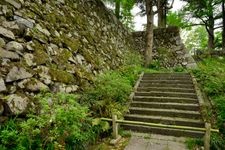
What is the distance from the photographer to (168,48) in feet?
51.3

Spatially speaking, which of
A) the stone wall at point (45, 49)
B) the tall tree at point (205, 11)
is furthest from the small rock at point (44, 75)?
the tall tree at point (205, 11)

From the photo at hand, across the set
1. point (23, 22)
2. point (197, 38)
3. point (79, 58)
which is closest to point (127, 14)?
point (79, 58)

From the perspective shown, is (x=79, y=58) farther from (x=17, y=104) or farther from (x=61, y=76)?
(x=17, y=104)

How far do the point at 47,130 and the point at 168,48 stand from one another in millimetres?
13148

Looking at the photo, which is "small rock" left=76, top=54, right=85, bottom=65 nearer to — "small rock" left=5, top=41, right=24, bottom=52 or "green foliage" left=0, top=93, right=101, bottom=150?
"small rock" left=5, top=41, right=24, bottom=52

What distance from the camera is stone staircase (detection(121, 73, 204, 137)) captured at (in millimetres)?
6125

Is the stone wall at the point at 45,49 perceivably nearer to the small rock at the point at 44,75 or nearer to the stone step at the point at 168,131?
the small rock at the point at 44,75

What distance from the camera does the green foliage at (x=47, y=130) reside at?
3.57 meters

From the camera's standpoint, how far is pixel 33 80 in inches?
192

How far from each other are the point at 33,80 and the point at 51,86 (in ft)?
1.96

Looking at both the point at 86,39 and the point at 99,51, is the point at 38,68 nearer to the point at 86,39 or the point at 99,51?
the point at 86,39

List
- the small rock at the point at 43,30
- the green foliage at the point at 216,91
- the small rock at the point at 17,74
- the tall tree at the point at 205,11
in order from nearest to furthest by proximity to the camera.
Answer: the small rock at the point at 17,74
the green foliage at the point at 216,91
the small rock at the point at 43,30
the tall tree at the point at 205,11

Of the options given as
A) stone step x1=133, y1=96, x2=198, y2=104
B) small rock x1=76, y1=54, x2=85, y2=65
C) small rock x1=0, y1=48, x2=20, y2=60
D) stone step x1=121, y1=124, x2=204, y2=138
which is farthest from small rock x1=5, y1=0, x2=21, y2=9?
stone step x1=133, y1=96, x2=198, y2=104

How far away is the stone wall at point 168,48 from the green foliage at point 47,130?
36.0 ft
